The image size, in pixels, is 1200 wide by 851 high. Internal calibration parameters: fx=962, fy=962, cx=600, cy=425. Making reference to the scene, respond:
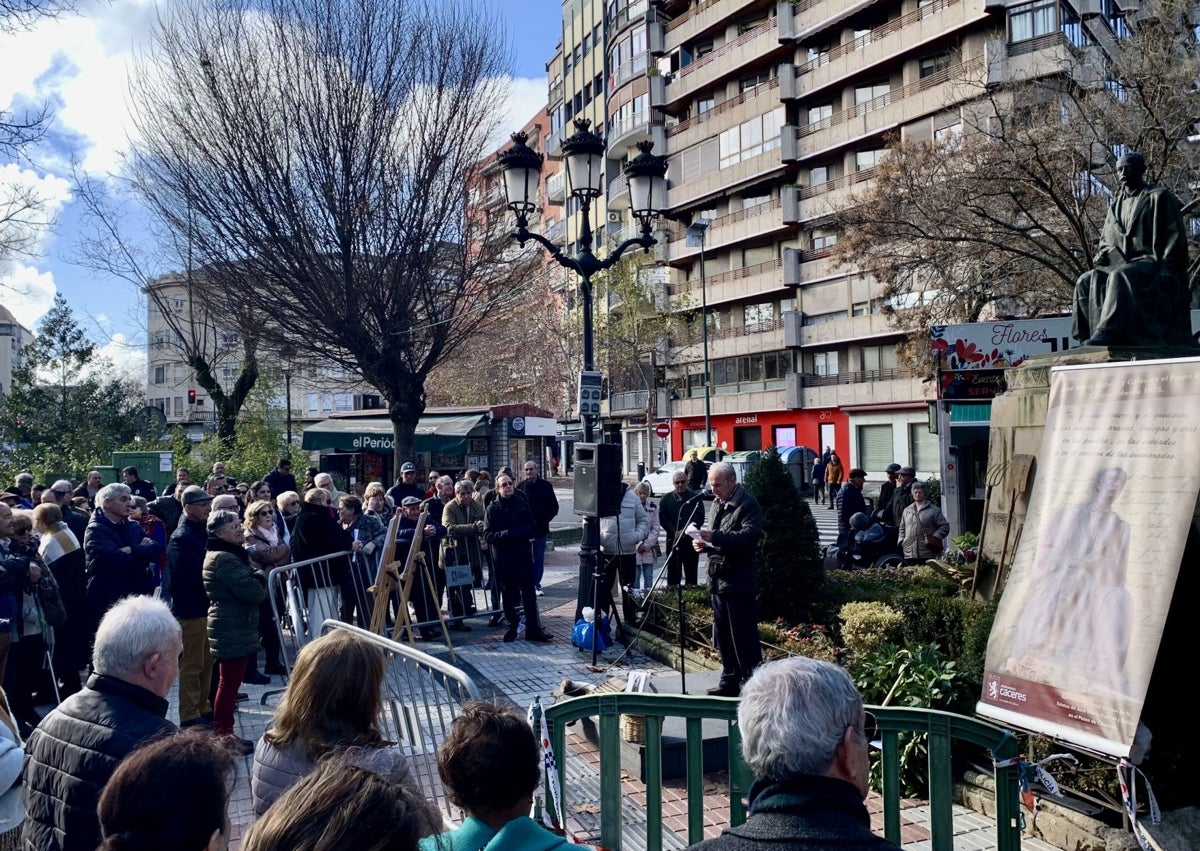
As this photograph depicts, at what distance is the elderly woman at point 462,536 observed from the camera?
11.6 metres

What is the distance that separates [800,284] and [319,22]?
31919mm

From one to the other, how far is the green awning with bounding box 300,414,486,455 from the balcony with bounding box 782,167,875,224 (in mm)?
21759

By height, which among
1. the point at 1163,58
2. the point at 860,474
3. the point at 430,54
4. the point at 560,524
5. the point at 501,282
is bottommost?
the point at 560,524

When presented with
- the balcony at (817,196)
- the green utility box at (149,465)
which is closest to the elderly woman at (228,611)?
the green utility box at (149,465)

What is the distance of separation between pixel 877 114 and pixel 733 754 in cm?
4149

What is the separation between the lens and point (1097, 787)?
4988mm

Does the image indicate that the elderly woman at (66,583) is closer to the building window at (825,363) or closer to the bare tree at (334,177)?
the bare tree at (334,177)

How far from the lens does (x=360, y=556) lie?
10148 millimetres

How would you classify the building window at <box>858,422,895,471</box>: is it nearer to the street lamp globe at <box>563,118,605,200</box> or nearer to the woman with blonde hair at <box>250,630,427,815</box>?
the street lamp globe at <box>563,118,605,200</box>

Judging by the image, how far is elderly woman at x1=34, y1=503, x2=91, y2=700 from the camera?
758cm

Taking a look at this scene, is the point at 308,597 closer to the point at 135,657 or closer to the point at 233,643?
the point at 233,643

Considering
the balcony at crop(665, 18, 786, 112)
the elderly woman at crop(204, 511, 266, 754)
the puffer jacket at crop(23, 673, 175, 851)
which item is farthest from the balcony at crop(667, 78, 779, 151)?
the puffer jacket at crop(23, 673, 175, 851)

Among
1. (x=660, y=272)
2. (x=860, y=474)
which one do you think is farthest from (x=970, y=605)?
(x=660, y=272)

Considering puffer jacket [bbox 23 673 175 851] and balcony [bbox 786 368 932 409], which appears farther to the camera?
balcony [bbox 786 368 932 409]
